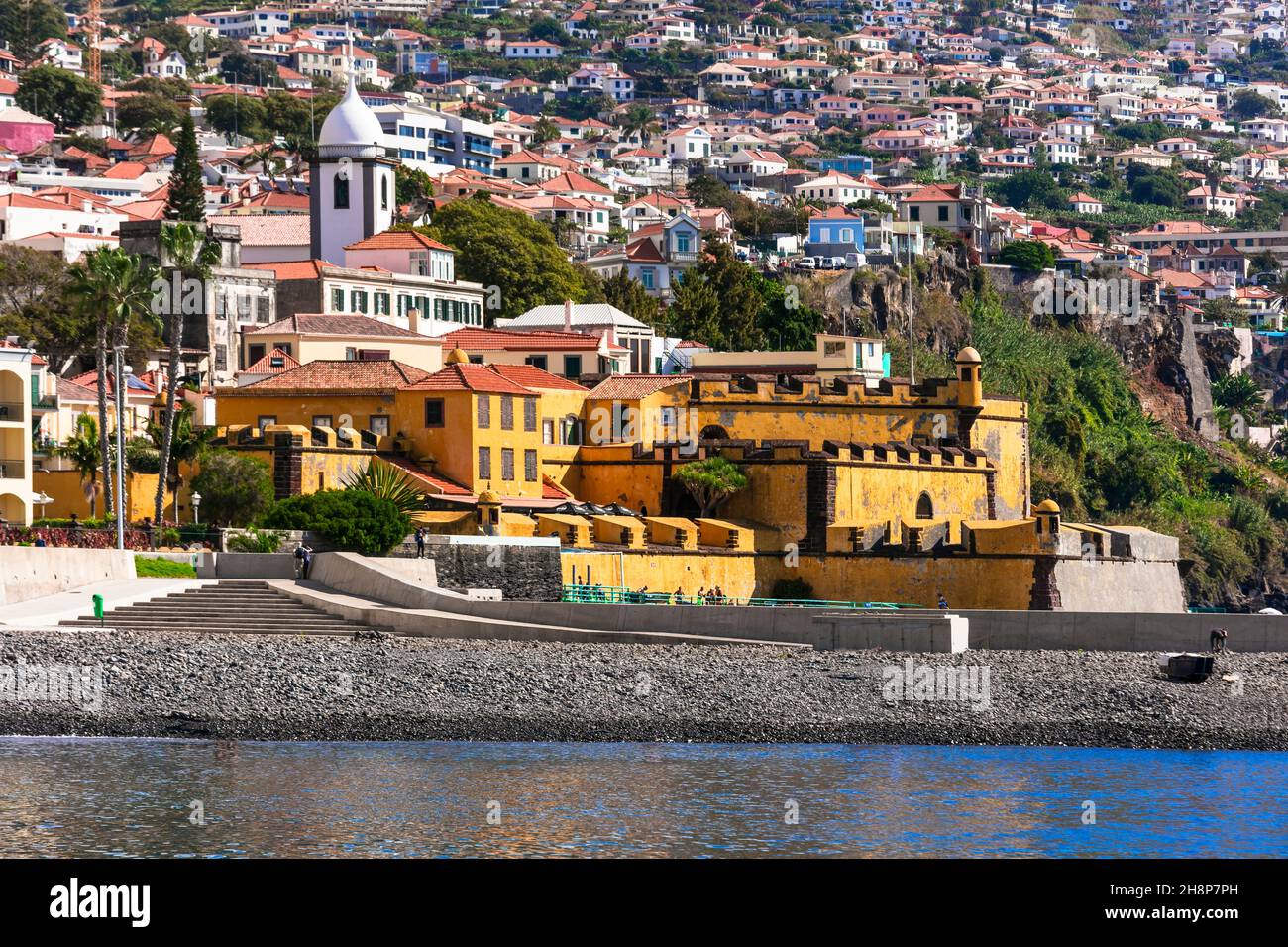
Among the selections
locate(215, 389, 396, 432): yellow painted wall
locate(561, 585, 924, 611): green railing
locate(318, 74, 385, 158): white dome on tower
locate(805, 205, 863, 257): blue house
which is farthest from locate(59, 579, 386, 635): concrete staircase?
locate(805, 205, 863, 257): blue house

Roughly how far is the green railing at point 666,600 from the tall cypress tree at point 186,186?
48.8 meters

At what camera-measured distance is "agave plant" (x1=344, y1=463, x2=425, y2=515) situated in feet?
186

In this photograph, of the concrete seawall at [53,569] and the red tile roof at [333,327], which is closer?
the concrete seawall at [53,569]

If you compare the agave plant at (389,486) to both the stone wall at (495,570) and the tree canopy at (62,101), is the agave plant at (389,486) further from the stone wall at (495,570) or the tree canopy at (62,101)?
the tree canopy at (62,101)

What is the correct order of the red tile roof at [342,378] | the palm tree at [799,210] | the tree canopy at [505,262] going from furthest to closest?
the palm tree at [799,210] → the tree canopy at [505,262] → the red tile roof at [342,378]

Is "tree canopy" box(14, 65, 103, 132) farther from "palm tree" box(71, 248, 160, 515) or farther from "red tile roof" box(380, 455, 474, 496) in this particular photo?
"palm tree" box(71, 248, 160, 515)

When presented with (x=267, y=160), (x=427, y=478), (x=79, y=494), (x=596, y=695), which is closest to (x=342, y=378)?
(x=427, y=478)

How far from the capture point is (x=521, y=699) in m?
44.8

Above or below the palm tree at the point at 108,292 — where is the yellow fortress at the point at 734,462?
below

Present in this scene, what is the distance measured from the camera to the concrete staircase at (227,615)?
48.9 metres

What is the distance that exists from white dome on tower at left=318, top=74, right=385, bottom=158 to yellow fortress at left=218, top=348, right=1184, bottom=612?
40037mm

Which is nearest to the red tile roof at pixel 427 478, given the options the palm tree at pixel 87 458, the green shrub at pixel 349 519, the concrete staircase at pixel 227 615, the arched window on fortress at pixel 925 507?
the green shrub at pixel 349 519

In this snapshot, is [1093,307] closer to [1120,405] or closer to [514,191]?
[1120,405]

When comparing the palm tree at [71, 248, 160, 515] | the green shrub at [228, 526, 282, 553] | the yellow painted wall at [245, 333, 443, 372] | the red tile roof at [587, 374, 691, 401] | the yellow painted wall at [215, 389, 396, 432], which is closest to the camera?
the green shrub at [228, 526, 282, 553]
